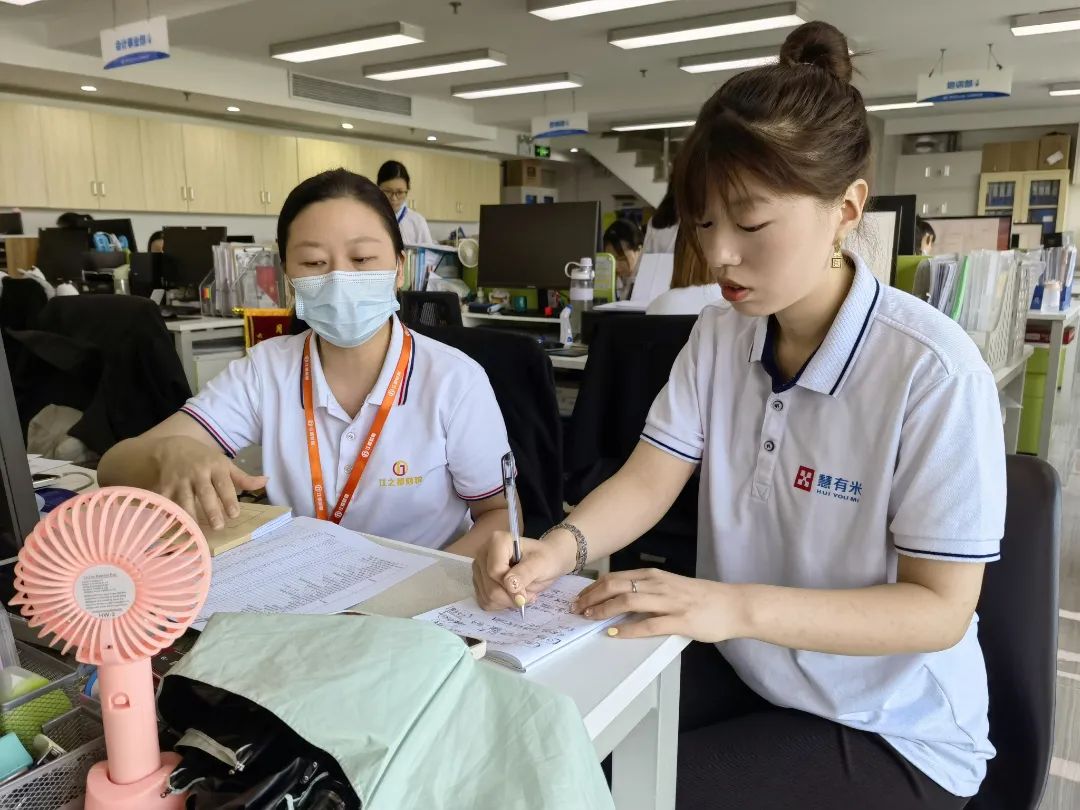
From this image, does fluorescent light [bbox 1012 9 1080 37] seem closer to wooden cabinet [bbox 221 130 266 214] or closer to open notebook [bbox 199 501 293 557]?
open notebook [bbox 199 501 293 557]

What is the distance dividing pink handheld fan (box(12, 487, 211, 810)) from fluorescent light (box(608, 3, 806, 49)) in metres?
6.70

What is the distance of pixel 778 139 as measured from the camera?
92cm

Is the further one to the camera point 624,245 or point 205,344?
point 624,245

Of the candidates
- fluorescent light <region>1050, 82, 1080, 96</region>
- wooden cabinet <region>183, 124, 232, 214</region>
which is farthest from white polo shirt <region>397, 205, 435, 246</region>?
fluorescent light <region>1050, 82, 1080, 96</region>

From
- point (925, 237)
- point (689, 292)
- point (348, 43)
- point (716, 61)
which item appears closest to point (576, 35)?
point (716, 61)

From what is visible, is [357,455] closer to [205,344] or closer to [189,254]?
[205,344]

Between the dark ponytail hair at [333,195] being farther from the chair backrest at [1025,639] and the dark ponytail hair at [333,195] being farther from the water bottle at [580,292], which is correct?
the water bottle at [580,292]

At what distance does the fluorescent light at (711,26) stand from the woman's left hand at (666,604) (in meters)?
6.33

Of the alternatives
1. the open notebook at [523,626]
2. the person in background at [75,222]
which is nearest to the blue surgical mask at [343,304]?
A: the open notebook at [523,626]

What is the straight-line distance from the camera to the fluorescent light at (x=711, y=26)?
638 centimetres

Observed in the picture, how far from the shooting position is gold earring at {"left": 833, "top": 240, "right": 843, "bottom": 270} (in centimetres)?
102

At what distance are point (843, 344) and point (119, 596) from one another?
818 millimetres

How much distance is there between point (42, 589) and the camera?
0.49 metres

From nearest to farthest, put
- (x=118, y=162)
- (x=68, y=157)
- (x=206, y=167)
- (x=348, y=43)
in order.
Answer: (x=348, y=43) < (x=68, y=157) < (x=118, y=162) < (x=206, y=167)
